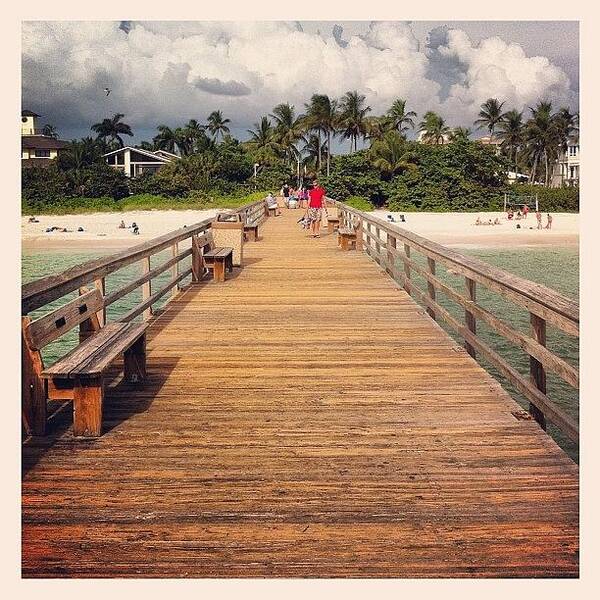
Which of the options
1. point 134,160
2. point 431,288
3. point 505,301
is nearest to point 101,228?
point 134,160

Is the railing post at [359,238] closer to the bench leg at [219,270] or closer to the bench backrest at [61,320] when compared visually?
the bench leg at [219,270]

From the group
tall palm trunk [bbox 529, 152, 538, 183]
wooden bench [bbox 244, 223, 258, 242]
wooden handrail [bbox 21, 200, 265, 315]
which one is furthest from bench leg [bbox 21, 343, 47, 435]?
tall palm trunk [bbox 529, 152, 538, 183]

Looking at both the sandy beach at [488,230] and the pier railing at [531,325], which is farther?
the sandy beach at [488,230]

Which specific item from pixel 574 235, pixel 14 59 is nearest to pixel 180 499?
pixel 14 59

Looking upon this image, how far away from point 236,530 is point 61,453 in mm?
1320

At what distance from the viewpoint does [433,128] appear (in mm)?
77625

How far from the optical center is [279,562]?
2973 millimetres

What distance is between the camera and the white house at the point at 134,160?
6619cm

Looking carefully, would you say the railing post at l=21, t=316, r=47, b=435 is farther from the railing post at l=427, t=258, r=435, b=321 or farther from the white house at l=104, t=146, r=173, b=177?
the white house at l=104, t=146, r=173, b=177

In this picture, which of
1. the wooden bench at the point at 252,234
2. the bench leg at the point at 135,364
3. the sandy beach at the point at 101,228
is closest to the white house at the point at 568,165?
the sandy beach at the point at 101,228

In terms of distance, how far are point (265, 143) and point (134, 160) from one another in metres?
11.2

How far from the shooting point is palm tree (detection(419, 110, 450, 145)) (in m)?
77.2

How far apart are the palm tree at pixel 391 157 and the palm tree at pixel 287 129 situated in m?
13.6

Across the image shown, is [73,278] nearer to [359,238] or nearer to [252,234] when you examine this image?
[359,238]
